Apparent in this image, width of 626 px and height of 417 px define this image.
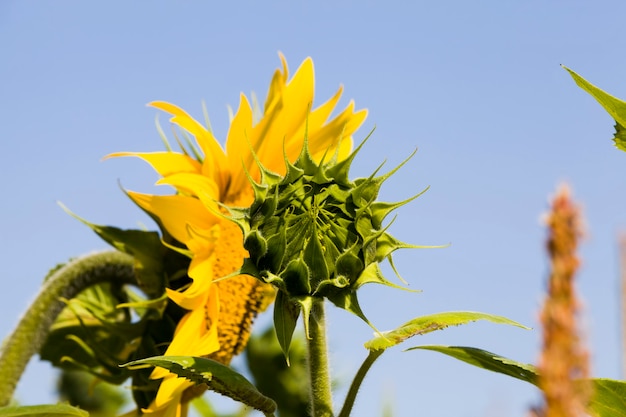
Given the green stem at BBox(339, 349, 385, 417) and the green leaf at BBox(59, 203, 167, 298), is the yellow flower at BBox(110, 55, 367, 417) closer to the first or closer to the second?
Result: the green leaf at BBox(59, 203, 167, 298)

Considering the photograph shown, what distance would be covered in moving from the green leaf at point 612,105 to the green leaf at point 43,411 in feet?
2.65

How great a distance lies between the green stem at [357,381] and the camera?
3.85 feet

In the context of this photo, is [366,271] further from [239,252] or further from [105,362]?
[105,362]

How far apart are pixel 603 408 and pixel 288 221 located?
0.51m

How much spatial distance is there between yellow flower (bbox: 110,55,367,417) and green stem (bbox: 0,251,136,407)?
0.29 meters

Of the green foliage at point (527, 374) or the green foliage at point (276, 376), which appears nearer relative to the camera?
the green foliage at point (527, 374)

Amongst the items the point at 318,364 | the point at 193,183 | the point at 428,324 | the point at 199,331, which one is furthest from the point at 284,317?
the point at 193,183

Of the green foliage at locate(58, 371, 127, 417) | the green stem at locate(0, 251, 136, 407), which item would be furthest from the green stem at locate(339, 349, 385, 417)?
the green foliage at locate(58, 371, 127, 417)

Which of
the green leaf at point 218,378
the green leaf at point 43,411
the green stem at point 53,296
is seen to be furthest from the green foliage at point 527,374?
the green stem at point 53,296

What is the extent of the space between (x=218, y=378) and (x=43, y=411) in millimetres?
284

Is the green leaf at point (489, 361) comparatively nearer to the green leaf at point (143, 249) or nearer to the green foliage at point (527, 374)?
the green foliage at point (527, 374)

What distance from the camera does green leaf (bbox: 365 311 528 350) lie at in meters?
1.16

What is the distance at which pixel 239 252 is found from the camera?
1751mm

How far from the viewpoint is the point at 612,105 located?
1.07 meters
